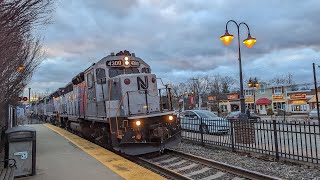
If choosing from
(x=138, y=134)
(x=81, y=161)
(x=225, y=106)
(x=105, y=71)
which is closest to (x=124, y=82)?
(x=105, y=71)

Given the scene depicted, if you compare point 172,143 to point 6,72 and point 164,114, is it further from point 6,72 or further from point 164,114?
point 6,72

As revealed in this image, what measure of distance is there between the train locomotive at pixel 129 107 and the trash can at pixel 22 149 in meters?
3.93

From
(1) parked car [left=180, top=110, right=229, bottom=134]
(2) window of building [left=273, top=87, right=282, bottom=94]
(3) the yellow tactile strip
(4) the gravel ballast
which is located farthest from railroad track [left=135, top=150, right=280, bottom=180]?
(2) window of building [left=273, top=87, right=282, bottom=94]

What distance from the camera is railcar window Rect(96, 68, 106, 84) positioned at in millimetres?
14087

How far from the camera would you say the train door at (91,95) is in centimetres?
1484

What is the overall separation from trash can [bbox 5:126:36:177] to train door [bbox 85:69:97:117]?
6238mm

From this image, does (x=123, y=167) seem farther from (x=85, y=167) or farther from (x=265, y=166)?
(x=265, y=166)

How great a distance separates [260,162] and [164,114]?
3.89 m

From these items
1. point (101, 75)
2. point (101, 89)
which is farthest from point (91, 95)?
point (101, 75)

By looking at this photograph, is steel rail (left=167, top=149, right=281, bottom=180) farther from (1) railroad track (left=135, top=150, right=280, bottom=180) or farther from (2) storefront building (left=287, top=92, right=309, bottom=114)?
(2) storefront building (left=287, top=92, right=309, bottom=114)

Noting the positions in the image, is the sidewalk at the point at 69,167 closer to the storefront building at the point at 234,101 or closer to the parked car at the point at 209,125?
the parked car at the point at 209,125

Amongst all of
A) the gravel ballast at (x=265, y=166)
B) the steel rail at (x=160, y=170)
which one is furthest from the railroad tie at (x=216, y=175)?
the gravel ballast at (x=265, y=166)

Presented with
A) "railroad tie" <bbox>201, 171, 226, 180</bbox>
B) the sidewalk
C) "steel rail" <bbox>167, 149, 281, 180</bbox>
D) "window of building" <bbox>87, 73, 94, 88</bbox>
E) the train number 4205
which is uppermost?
the train number 4205

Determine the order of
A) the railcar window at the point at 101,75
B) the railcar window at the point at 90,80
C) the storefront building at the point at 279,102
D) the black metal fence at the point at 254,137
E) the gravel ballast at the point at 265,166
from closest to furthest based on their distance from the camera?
the gravel ballast at the point at 265,166, the black metal fence at the point at 254,137, the railcar window at the point at 101,75, the railcar window at the point at 90,80, the storefront building at the point at 279,102
